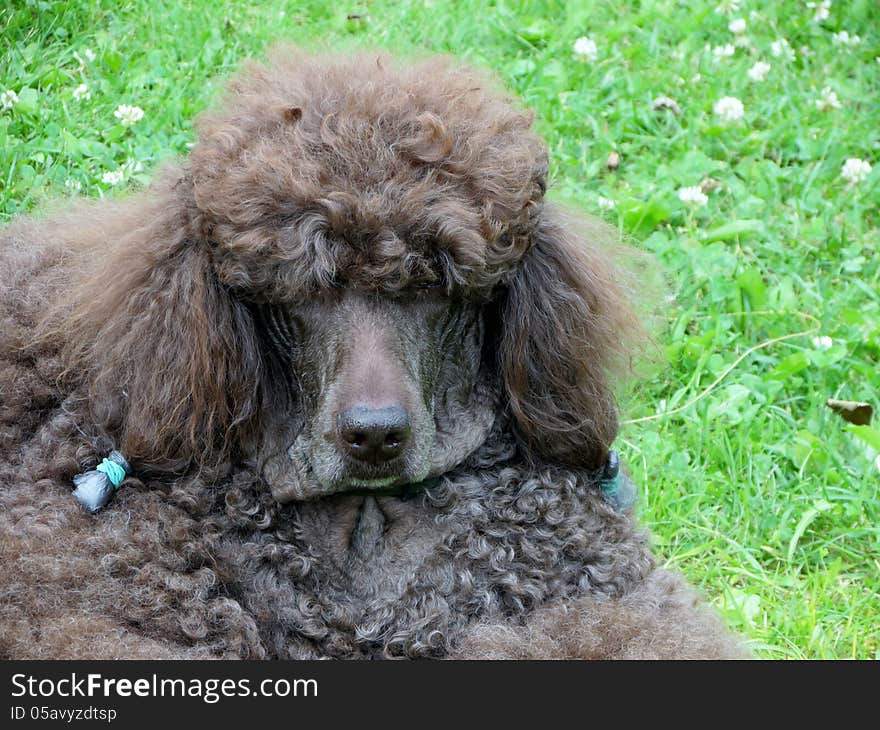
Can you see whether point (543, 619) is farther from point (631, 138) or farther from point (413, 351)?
point (631, 138)

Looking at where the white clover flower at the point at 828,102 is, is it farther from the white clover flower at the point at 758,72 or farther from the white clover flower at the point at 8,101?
the white clover flower at the point at 8,101

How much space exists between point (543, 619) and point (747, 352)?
6.87 ft

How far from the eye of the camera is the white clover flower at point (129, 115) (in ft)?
19.0

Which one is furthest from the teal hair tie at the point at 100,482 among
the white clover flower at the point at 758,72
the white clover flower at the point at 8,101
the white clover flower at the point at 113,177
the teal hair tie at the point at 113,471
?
the white clover flower at the point at 758,72

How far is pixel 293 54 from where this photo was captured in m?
3.76

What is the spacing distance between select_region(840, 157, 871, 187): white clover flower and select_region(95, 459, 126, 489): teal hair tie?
3.73 m

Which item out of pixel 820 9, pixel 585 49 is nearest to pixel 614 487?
pixel 585 49

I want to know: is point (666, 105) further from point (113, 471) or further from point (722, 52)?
point (113, 471)

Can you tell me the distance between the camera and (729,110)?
→ 6.24 meters

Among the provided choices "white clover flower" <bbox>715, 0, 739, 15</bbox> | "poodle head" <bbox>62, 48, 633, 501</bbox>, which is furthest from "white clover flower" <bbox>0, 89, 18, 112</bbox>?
"white clover flower" <bbox>715, 0, 739, 15</bbox>

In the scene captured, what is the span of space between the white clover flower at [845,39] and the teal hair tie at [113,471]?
4685 millimetres

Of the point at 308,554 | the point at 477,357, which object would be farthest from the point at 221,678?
the point at 477,357

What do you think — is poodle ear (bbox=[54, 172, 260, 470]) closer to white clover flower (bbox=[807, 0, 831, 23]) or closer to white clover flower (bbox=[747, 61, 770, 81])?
white clover flower (bbox=[747, 61, 770, 81])

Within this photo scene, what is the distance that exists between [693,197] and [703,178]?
0.34 metres
